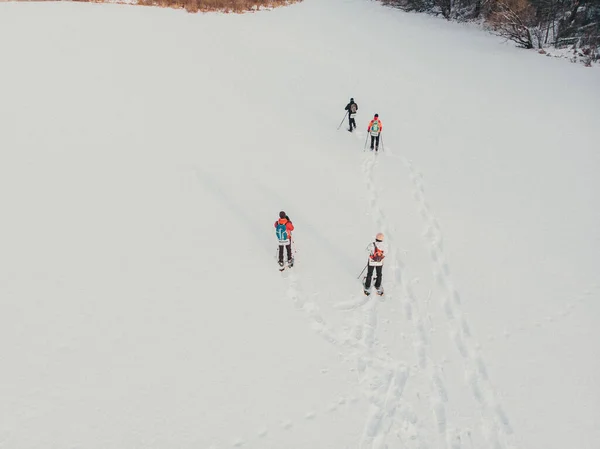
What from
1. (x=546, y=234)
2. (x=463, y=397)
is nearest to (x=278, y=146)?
(x=546, y=234)

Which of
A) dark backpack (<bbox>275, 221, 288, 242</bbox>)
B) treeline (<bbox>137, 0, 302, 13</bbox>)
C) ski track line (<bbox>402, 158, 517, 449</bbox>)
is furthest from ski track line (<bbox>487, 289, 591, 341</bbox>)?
treeline (<bbox>137, 0, 302, 13</bbox>)

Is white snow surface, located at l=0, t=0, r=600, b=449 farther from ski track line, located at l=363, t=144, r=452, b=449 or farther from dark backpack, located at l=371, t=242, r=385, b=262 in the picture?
dark backpack, located at l=371, t=242, r=385, b=262

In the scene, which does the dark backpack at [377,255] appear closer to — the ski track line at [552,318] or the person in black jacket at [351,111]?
the ski track line at [552,318]

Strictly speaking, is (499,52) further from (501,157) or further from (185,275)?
(185,275)

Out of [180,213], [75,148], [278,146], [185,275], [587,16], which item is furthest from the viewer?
[587,16]

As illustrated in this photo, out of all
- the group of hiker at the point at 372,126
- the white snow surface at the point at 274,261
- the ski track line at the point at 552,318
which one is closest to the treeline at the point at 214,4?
the white snow surface at the point at 274,261

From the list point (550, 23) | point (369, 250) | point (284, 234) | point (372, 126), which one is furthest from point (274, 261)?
point (550, 23)
